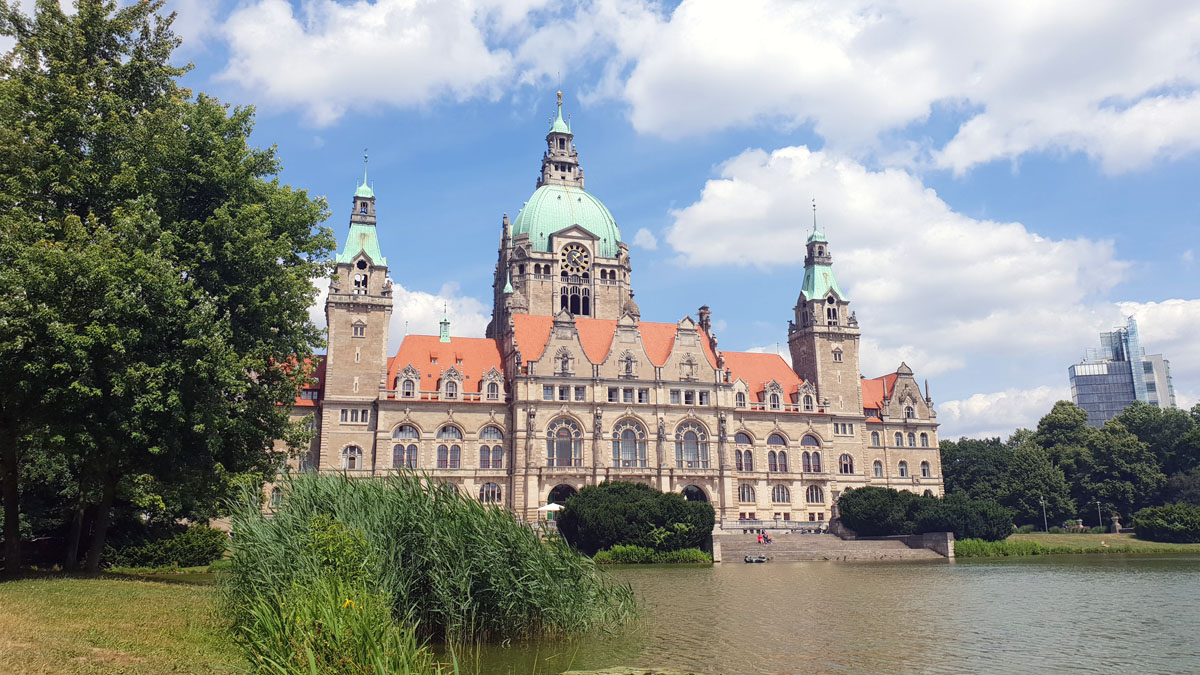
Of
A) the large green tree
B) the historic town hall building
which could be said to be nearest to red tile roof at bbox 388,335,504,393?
the historic town hall building

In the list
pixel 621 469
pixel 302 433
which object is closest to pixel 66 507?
pixel 302 433

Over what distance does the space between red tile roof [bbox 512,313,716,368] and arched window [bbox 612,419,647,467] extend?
20.2 ft

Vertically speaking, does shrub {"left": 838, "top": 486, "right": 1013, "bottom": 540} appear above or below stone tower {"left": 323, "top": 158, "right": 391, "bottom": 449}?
below

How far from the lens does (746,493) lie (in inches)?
3226

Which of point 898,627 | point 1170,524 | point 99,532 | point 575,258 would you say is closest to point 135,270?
point 99,532

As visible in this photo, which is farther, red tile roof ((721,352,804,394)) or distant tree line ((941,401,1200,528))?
distant tree line ((941,401,1200,528))

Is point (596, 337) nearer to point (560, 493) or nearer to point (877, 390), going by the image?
point (560, 493)

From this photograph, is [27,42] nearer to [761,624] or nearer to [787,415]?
[761,624]

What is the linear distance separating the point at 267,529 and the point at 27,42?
1983 cm

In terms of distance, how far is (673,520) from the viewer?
6069cm

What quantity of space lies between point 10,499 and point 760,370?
7071 centimetres

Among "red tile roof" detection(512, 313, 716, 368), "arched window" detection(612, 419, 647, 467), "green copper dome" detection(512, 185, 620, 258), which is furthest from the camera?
"green copper dome" detection(512, 185, 620, 258)

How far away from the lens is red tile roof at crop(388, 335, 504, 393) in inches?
3073

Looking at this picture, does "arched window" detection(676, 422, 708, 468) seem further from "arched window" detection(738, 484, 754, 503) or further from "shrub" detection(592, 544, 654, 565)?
"shrub" detection(592, 544, 654, 565)
